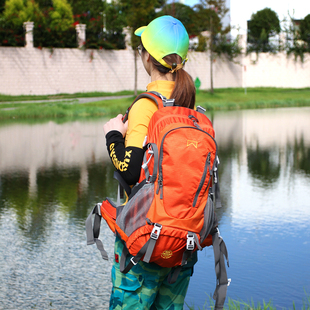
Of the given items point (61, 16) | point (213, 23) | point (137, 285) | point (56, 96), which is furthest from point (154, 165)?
point (213, 23)

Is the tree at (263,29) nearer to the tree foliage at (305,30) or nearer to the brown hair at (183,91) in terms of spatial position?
the tree foliage at (305,30)

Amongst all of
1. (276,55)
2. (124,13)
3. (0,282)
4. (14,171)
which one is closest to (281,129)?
(14,171)

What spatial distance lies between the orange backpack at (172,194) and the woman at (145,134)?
7cm

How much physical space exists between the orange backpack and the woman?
0.07m

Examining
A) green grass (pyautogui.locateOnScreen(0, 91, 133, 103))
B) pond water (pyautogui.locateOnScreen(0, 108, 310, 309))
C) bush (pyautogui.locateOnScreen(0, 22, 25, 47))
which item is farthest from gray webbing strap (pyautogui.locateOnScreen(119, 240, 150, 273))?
bush (pyautogui.locateOnScreen(0, 22, 25, 47))

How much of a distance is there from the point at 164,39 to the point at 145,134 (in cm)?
46

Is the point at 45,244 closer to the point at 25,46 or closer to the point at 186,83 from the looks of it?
the point at 186,83

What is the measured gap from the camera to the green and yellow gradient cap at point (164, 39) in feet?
8.16

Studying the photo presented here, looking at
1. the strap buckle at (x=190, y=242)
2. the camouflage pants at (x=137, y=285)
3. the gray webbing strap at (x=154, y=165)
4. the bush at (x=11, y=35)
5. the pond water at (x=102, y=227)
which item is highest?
the bush at (x=11, y=35)

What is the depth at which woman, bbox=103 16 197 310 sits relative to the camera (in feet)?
7.66

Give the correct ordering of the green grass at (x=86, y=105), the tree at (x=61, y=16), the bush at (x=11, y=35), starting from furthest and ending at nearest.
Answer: the tree at (x=61, y=16)
the bush at (x=11, y=35)
the green grass at (x=86, y=105)

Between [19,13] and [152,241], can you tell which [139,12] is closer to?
[19,13]

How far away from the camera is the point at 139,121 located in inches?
92.5

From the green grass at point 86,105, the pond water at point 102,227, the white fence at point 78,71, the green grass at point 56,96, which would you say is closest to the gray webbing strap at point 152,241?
the pond water at point 102,227
